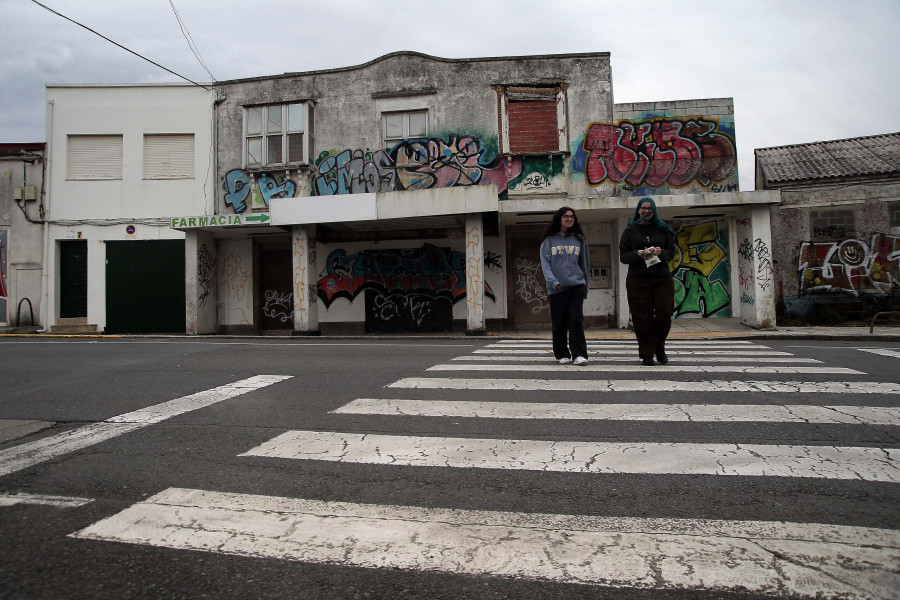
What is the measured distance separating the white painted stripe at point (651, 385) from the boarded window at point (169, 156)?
49.8ft

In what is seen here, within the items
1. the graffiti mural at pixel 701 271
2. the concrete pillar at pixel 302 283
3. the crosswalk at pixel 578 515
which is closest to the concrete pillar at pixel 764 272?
the graffiti mural at pixel 701 271

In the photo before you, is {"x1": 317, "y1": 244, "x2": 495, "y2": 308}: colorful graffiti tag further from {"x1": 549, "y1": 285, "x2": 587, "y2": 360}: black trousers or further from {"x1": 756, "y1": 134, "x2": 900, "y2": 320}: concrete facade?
{"x1": 549, "y1": 285, "x2": 587, "y2": 360}: black trousers

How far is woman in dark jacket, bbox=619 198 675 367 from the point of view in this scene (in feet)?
21.9

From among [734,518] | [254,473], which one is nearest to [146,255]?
[254,473]

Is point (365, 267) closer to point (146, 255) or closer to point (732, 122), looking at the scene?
point (146, 255)

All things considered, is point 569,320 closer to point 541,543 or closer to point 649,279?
point 649,279

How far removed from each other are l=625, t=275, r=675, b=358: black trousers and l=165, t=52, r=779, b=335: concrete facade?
728 centimetres

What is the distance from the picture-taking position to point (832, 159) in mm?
16344

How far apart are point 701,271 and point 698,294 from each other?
24.3 inches

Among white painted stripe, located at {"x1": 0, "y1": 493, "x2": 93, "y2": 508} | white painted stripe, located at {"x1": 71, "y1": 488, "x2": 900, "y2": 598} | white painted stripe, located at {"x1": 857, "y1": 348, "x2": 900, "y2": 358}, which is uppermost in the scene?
white painted stripe, located at {"x1": 857, "y1": 348, "x2": 900, "y2": 358}

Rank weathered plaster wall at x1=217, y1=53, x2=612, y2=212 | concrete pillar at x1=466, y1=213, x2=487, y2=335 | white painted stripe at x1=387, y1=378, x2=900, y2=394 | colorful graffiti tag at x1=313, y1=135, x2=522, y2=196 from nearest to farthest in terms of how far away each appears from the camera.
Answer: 1. white painted stripe at x1=387, y1=378, x2=900, y2=394
2. concrete pillar at x1=466, y1=213, x2=487, y2=335
3. weathered plaster wall at x1=217, y1=53, x2=612, y2=212
4. colorful graffiti tag at x1=313, y1=135, x2=522, y2=196

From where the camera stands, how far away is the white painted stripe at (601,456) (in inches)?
123

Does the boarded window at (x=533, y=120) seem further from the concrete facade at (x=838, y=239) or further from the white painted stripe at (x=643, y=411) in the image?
the white painted stripe at (x=643, y=411)

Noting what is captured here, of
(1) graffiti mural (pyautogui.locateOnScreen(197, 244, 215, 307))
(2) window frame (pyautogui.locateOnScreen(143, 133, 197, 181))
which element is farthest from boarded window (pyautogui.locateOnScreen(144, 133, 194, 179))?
(1) graffiti mural (pyautogui.locateOnScreen(197, 244, 215, 307))
